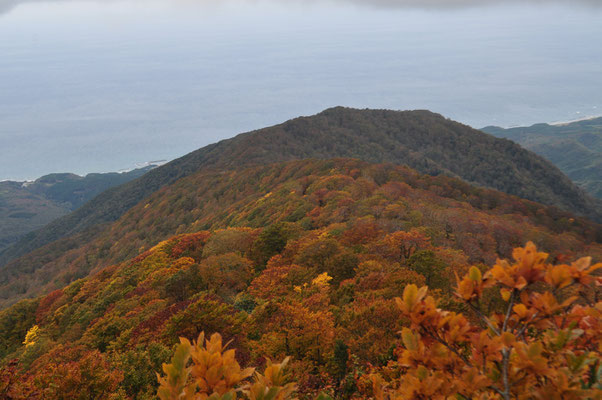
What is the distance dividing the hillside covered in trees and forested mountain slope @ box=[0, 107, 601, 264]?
65.8 metres

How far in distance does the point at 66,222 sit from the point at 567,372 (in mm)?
181202

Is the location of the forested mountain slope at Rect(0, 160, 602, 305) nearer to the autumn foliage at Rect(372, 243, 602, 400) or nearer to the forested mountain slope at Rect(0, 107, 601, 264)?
the autumn foliage at Rect(372, 243, 602, 400)

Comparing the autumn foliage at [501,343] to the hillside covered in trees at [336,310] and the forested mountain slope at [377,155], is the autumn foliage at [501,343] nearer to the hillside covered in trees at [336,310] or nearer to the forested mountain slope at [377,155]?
the hillside covered in trees at [336,310]

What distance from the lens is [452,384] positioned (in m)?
2.49

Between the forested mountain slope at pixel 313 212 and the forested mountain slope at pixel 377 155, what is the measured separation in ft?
83.6

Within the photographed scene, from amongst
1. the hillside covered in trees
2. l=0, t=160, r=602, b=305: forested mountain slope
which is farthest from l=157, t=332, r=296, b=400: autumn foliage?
l=0, t=160, r=602, b=305: forested mountain slope

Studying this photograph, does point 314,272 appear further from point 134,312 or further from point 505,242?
point 505,242

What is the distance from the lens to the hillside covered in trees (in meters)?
2.49

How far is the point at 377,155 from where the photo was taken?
128375 millimetres

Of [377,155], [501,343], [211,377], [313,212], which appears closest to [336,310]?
[211,377]

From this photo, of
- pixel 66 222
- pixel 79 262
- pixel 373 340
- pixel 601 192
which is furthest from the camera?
pixel 601 192

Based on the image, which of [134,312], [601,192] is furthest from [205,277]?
[601,192]

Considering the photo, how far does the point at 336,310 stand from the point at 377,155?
118 m

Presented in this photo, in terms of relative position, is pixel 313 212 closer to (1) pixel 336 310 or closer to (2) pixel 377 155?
(1) pixel 336 310
